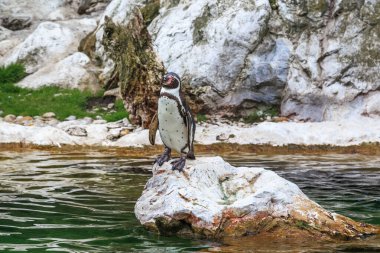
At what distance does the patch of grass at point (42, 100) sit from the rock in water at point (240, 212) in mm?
10837

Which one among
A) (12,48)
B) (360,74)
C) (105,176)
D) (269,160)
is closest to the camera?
(105,176)

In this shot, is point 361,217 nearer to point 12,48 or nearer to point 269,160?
point 269,160

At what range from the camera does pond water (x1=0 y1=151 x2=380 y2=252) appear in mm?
6188

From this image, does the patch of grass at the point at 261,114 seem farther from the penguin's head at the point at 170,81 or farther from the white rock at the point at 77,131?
the penguin's head at the point at 170,81

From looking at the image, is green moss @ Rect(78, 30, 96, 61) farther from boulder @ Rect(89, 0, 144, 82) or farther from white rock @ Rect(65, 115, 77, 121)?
white rock @ Rect(65, 115, 77, 121)

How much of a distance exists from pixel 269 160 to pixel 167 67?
21.9ft

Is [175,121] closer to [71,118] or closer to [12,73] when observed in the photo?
[71,118]

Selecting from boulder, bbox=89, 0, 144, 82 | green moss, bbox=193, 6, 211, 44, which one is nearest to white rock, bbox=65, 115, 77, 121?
boulder, bbox=89, 0, 144, 82

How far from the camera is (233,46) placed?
61.4 ft

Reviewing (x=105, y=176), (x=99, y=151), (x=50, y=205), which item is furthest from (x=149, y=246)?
(x=99, y=151)

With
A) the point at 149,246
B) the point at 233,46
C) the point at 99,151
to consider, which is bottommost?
the point at 99,151

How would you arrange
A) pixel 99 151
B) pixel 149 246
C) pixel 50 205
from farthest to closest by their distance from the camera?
pixel 99 151, pixel 50 205, pixel 149 246

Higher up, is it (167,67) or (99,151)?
(167,67)

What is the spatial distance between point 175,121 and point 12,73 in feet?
49.9
